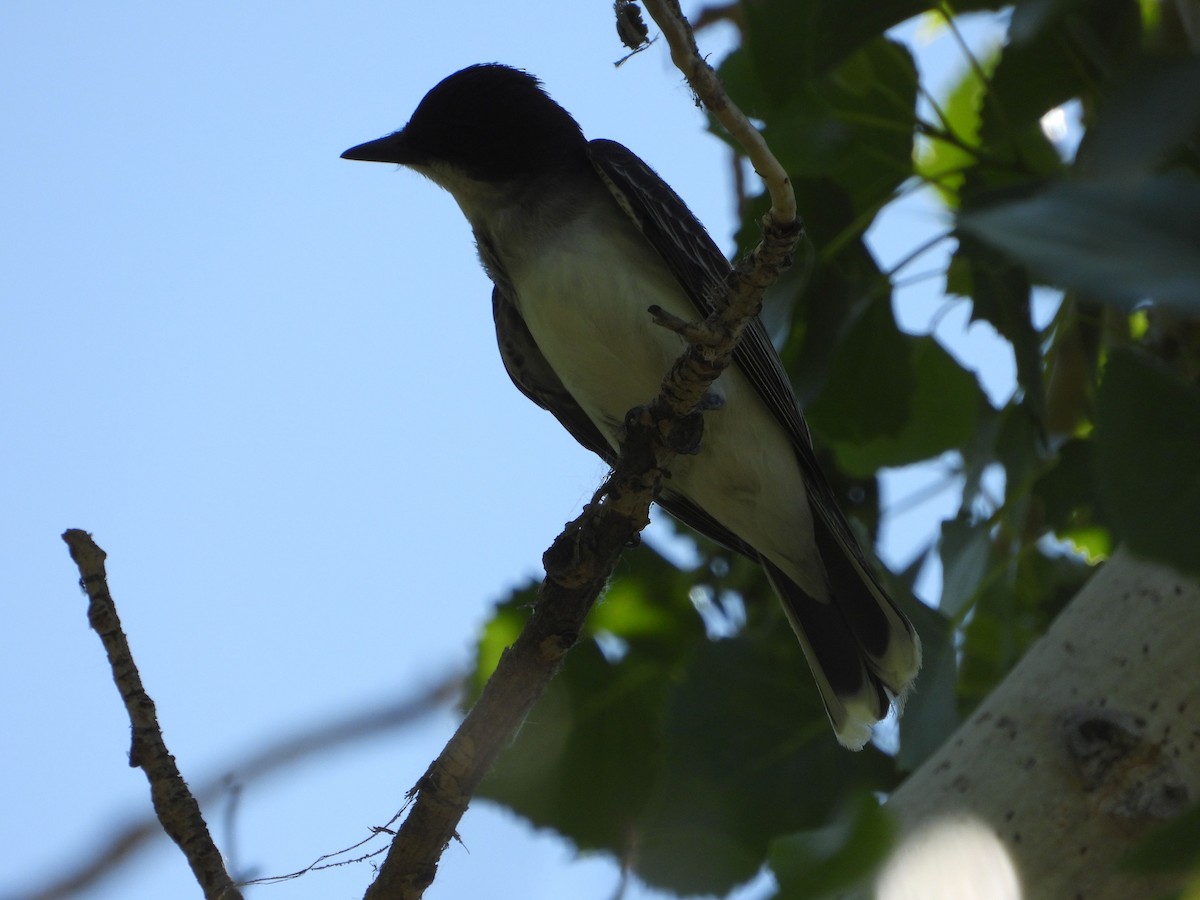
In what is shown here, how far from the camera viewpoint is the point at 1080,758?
7.32 ft

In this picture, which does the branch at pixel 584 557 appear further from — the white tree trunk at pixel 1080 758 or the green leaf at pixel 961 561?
the green leaf at pixel 961 561

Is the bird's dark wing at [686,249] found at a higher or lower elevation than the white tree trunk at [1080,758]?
higher

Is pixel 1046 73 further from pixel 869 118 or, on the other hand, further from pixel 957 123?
pixel 957 123

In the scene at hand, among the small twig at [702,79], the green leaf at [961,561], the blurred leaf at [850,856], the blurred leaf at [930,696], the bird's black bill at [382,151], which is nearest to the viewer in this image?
the blurred leaf at [850,856]

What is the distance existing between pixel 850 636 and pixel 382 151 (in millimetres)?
2032

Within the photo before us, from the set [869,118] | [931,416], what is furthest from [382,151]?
[931,416]

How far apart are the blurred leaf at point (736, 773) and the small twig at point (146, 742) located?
128cm

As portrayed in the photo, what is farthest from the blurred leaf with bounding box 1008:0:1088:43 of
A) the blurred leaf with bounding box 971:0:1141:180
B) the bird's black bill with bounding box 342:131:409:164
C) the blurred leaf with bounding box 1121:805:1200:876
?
the bird's black bill with bounding box 342:131:409:164

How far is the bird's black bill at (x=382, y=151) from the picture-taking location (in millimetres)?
4035

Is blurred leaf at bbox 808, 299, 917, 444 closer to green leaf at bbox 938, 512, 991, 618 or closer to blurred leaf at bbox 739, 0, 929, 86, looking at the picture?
green leaf at bbox 938, 512, 991, 618

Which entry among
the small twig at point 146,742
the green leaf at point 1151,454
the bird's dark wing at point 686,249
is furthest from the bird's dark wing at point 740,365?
the green leaf at point 1151,454

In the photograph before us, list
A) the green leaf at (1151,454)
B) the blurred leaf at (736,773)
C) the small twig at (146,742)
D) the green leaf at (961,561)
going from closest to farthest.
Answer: the green leaf at (1151,454) < the small twig at (146,742) < the blurred leaf at (736,773) < the green leaf at (961,561)

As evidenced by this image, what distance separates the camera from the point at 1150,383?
1411 millimetres

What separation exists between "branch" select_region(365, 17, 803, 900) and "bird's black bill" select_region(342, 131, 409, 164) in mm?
1759
